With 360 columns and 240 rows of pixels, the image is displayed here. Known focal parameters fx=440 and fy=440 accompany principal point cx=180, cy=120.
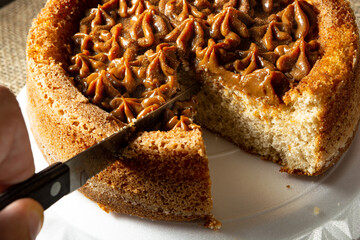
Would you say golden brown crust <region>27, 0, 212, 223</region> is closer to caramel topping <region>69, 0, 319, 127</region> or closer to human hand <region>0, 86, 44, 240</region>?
caramel topping <region>69, 0, 319, 127</region>

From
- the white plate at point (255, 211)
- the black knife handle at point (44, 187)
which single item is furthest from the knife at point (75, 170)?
the white plate at point (255, 211)

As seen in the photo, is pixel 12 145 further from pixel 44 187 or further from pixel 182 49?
pixel 182 49

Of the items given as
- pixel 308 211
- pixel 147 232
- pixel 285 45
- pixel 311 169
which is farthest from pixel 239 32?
pixel 147 232

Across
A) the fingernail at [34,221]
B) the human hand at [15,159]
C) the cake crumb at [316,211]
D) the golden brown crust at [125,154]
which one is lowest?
the cake crumb at [316,211]

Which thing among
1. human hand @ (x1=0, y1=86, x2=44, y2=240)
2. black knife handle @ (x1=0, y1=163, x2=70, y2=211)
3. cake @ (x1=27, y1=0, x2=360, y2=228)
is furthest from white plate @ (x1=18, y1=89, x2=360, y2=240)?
human hand @ (x1=0, y1=86, x2=44, y2=240)

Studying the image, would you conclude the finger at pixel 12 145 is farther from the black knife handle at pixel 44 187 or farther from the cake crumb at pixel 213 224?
the cake crumb at pixel 213 224

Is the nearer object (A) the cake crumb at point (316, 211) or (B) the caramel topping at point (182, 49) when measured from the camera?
(A) the cake crumb at point (316, 211)
